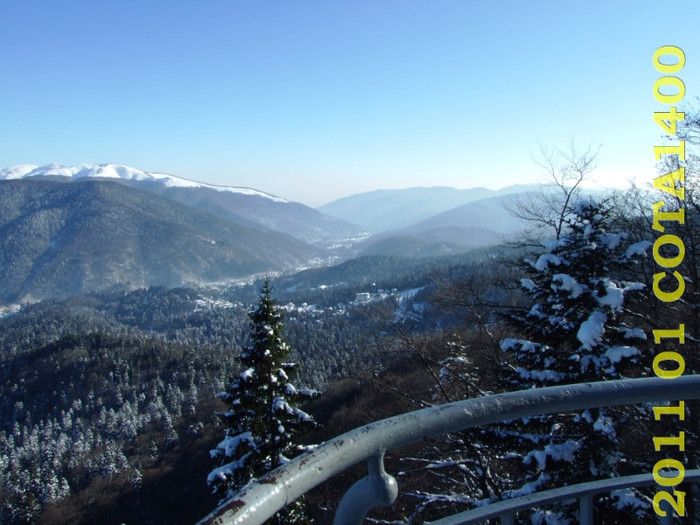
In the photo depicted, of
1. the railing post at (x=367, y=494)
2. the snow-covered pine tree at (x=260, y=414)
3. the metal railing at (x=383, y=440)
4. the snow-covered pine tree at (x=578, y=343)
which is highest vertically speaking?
the metal railing at (x=383, y=440)

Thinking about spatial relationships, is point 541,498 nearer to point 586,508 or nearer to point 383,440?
point 586,508

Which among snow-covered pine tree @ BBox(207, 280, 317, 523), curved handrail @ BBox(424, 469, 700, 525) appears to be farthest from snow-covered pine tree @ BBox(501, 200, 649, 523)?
snow-covered pine tree @ BBox(207, 280, 317, 523)

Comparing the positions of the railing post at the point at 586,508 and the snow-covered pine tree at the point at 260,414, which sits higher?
the railing post at the point at 586,508

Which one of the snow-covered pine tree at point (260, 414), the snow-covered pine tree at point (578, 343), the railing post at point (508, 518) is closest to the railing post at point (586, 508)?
the railing post at point (508, 518)

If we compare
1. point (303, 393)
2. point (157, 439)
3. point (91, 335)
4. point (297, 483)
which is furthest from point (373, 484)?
point (91, 335)

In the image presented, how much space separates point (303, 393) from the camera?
10.3m

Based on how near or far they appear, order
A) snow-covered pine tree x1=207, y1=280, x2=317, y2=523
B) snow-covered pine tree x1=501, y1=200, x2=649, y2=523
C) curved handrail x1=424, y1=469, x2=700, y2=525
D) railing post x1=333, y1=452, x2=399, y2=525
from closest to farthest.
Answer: railing post x1=333, y1=452, x2=399, y2=525
curved handrail x1=424, y1=469, x2=700, y2=525
snow-covered pine tree x1=501, y1=200, x2=649, y2=523
snow-covered pine tree x1=207, y1=280, x2=317, y2=523

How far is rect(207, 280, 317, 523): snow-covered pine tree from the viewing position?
356 inches

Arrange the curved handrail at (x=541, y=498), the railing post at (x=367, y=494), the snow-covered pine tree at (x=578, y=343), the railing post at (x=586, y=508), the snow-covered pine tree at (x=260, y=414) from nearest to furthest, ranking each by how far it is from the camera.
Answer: the railing post at (x=367, y=494) < the curved handrail at (x=541, y=498) < the railing post at (x=586, y=508) < the snow-covered pine tree at (x=578, y=343) < the snow-covered pine tree at (x=260, y=414)

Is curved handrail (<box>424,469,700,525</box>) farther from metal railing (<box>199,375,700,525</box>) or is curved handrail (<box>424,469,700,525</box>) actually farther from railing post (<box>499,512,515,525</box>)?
metal railing (<box>199,375,700,525</box>)

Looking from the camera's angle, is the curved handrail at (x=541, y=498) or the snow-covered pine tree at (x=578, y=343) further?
the snow-covered pine tree at (x=578, y=343)

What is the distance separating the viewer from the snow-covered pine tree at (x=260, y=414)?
9031 millimetres

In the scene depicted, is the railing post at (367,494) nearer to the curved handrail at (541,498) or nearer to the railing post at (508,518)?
the curved handrail at (541,498)

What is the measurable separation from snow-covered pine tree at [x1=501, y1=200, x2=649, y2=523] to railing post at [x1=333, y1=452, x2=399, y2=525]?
4281 mm
